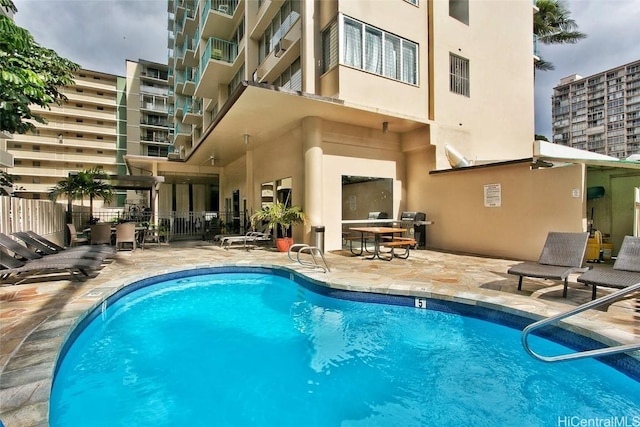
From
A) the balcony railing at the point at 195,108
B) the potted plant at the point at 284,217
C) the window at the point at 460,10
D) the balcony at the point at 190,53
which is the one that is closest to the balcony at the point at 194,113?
the balcony railing at the point at 195,108

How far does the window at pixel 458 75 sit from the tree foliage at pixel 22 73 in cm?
1212

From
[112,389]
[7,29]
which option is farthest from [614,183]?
[7,29]

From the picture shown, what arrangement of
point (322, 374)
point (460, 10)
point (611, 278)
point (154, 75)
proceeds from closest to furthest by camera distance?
point (322, 374) < point (611, 278) < point (460, 10) < point (154, 75)

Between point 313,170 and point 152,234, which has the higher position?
point 313,170

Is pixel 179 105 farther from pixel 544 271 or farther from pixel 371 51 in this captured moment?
pixel 544 271

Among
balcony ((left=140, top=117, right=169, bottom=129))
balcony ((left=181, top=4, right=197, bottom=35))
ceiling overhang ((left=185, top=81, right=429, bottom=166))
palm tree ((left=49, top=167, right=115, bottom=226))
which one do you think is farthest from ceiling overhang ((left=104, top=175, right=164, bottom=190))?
balcony ((left=140, top=117, right=169, bottom=129))

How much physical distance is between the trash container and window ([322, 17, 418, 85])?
5079 mm

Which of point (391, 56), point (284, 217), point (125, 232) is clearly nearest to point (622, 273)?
point (284, 217)

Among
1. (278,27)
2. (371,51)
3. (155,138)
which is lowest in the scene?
(371,51)

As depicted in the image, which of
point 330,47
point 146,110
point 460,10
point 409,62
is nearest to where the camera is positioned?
point 330,47

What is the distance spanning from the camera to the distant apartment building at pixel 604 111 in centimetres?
5991

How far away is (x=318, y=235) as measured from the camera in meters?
10.1

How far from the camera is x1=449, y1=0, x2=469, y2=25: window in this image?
12758 millimetres

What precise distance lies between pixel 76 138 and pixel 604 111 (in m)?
96.1
